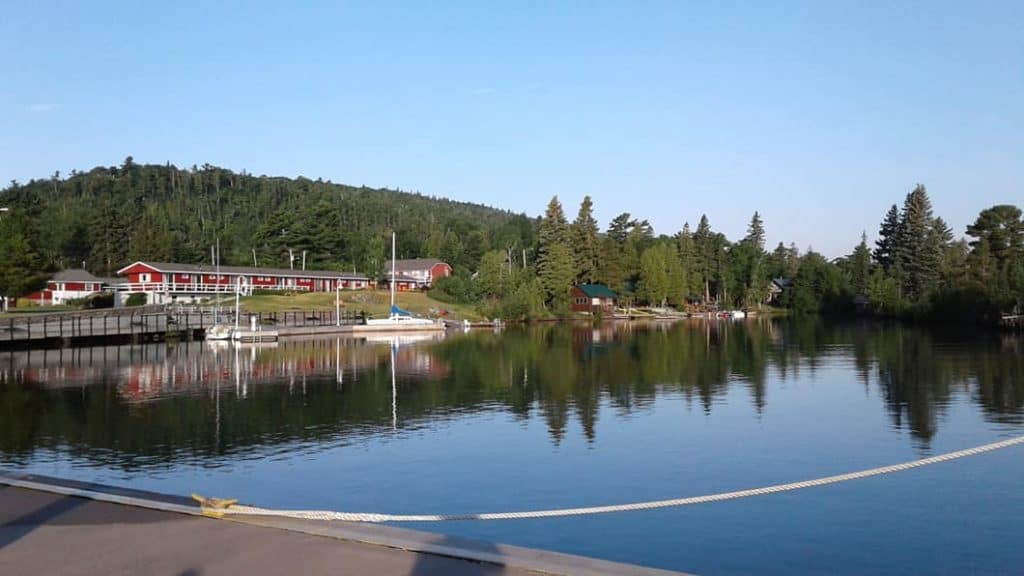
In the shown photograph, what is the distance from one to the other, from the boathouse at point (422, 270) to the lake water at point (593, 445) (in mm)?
76567

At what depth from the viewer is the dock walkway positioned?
7.51 m

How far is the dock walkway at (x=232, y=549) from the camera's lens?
296 inches

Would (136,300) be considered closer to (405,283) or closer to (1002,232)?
(405,283)

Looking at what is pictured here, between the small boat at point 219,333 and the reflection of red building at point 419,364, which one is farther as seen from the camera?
the small boat at point 219,333

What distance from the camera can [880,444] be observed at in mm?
22078

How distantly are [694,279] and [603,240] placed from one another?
824 inches

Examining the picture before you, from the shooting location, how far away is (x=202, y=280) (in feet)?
308

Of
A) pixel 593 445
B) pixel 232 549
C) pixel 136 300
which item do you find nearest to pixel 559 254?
pixel 136 300

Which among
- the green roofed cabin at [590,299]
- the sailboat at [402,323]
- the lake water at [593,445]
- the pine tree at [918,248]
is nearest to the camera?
the lake water at [593,445]

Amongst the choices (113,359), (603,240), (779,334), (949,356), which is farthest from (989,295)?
(113,359)

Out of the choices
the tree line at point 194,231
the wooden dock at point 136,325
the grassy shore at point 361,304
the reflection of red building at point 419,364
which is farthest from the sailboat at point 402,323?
A: the tree line at point 194,231

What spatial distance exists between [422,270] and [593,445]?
104595mm

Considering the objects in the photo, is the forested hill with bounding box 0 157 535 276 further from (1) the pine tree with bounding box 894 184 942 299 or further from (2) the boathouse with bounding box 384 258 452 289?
(1) the pine tree with bounding box 894 184 942 299

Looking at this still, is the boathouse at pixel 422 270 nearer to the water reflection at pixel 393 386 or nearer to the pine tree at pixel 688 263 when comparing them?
the pine tree at pixel 688 263
